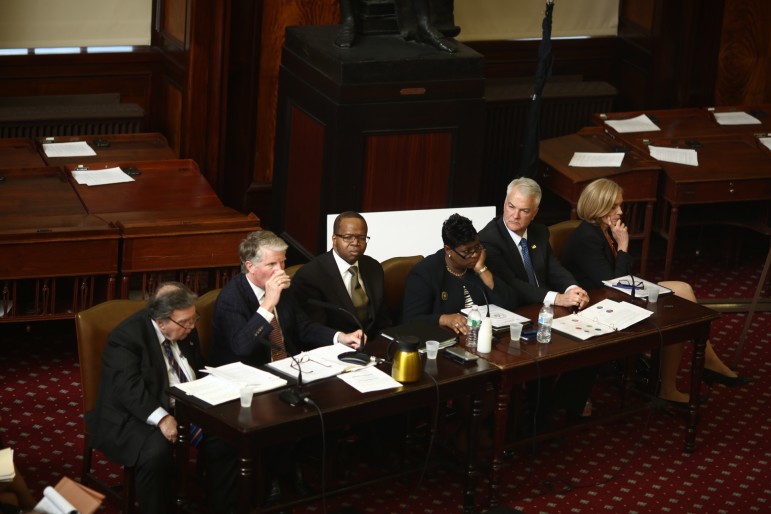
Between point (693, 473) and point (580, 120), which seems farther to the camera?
point (580, 120)

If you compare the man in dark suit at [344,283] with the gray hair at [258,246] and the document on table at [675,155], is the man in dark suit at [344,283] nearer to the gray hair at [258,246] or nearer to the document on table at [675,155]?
the gray hair at [258,246]

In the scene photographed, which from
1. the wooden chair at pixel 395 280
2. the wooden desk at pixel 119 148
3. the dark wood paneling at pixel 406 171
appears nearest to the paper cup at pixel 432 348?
the wooden chair at pixel 395 280

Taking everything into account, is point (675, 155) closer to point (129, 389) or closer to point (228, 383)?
point (228, 383)

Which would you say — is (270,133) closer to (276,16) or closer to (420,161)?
(276,16)

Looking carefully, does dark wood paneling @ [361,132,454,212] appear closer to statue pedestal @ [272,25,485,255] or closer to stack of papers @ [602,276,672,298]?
statue pedestal @ [272,25,485,255]

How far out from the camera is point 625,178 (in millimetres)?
8086

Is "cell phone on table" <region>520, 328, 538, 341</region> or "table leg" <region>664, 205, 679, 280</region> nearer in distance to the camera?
"cell phone on table" <region>520, 328, 538, 341</region>

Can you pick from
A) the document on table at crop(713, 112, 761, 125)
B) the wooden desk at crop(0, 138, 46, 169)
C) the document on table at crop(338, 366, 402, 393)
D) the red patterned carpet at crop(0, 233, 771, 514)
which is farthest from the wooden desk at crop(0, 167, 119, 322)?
the document on table at crop(713, 112, 761, 125)

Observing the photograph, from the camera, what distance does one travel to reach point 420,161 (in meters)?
7.32

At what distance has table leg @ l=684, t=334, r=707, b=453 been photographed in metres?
6.23

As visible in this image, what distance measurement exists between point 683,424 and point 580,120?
10.4 ft

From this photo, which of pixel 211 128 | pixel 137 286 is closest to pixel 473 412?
pixel 137 286

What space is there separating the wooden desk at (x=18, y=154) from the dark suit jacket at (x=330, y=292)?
7.81 feet

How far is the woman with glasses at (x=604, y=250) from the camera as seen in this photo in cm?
661
